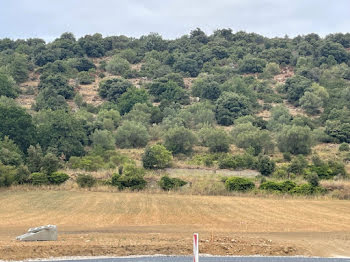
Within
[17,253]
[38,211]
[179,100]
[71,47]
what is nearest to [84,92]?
[179,100]

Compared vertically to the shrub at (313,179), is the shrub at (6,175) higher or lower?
higher

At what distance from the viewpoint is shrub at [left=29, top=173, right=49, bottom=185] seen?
151ft

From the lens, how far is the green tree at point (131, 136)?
73.9 m

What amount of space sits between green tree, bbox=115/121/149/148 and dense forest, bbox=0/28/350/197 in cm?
15

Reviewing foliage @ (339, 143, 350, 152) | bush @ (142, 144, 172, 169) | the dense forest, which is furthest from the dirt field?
foliage @ (339, 143, 350, 152)

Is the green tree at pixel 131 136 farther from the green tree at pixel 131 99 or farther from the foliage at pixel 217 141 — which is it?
the green tree at pixel 131 99

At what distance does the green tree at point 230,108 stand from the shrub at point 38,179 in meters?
46.4

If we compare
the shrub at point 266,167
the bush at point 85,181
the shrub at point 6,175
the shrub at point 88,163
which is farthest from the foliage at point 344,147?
the shrub at point 6,175

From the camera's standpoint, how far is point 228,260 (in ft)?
61.9

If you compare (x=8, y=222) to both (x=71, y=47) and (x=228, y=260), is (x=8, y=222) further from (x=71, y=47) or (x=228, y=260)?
(x=71, y=47)

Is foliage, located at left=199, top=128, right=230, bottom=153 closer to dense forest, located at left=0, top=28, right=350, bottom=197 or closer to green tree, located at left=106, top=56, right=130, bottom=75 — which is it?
dense forest, located at left=0, top=28, right=350, bottom=197

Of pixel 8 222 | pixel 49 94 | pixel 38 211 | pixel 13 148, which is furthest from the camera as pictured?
pixel 49 94

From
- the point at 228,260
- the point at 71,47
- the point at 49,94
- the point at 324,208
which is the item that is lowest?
the point at 324,208

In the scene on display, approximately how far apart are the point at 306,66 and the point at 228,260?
10506 centimetres
